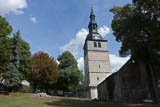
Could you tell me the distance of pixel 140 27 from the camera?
14766 mm

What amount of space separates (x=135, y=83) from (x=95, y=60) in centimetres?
1872

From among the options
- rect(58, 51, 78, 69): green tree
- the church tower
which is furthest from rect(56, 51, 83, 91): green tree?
the church tower

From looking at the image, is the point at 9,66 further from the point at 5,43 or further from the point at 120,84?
the point at 120,84

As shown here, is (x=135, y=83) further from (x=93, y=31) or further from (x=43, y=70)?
(x=93, y=31)

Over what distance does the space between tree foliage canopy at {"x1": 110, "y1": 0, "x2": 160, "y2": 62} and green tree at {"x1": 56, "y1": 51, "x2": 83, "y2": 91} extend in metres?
17.6

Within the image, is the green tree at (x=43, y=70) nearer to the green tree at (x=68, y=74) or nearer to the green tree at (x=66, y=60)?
the green tree at (x=68, y=74)

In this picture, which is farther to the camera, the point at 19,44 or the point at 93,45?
the point at 93,45

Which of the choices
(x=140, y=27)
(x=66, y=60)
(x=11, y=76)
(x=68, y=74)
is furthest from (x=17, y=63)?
(x=140, y=27)

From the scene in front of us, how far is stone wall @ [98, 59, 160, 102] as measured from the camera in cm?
1862

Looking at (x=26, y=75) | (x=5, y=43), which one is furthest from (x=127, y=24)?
(x=26, y=75)

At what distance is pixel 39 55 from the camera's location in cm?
2659

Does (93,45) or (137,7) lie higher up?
(93,45)

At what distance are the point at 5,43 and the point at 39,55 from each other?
32.3ft

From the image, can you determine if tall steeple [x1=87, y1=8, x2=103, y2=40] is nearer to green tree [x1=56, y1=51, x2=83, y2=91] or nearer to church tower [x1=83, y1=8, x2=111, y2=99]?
church tower [x1=83, y1=8, x2=111, y2=99]
